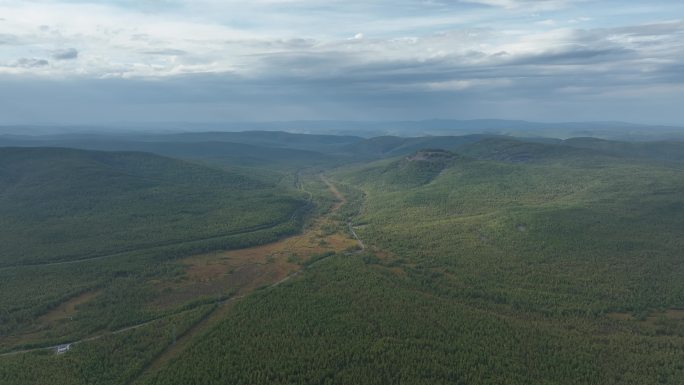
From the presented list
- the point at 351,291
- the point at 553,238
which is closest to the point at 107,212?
the point at 351,291

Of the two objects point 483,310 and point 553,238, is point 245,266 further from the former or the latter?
point 553,238

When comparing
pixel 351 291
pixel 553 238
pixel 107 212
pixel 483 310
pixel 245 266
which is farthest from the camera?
pixel 107 212

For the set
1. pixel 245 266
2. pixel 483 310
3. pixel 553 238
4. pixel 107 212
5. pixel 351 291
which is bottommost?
pixel 245 266

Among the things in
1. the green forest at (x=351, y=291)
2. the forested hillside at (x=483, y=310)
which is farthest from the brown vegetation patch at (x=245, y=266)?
the forested hillside at (x=483, y=310)

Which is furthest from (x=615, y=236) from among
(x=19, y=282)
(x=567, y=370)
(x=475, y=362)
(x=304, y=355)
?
(x=19, y=282)

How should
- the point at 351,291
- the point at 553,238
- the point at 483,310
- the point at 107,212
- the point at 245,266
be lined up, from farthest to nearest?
the point at 107,212 → the point at 553,238 → the point at 245,266 → the point at 351,291 → the point at 483,310

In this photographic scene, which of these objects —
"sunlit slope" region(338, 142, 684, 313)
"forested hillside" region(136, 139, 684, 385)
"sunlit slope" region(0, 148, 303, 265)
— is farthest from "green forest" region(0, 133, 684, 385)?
"sunlit slope" region(0, 148, 303, 265)

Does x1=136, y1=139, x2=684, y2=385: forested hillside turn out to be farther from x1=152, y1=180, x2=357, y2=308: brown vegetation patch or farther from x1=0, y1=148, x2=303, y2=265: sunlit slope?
x1=0, y1=148, x2=303, y2=265: sunlit slope

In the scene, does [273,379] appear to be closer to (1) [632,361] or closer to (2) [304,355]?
(2) [304,355]
